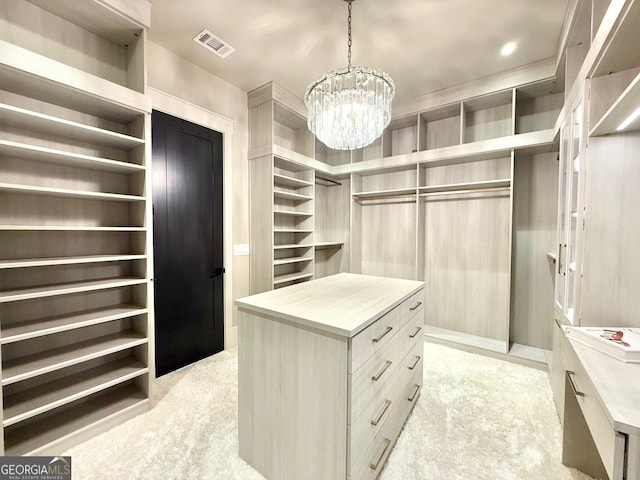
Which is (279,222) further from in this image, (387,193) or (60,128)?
(60,128)

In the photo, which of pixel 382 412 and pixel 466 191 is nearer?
pixel 382 412

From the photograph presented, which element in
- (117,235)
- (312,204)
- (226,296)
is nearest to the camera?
(117,235)

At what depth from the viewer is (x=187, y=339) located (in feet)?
8.87

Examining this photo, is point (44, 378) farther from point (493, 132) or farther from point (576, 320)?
point (493, 132)

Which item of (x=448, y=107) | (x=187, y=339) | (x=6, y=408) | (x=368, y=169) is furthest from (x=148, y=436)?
(x=448, y=107)

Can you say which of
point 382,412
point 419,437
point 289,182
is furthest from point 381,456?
point 289,182

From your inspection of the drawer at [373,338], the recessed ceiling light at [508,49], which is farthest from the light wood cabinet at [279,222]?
the recessed ceiling light at [508,49]

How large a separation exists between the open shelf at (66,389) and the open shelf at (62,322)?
1.31 feet

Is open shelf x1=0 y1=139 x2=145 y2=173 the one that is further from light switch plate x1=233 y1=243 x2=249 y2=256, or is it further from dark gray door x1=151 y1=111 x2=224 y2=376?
light switch plate x1=233 y1=243 x2=249 y2=256

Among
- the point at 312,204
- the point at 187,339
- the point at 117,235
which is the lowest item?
the point at 187,339

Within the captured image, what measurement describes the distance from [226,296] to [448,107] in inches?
132

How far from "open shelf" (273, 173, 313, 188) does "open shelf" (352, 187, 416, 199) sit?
781 mm

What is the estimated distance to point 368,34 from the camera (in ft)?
7.26

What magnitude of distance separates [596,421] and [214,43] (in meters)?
3.33
